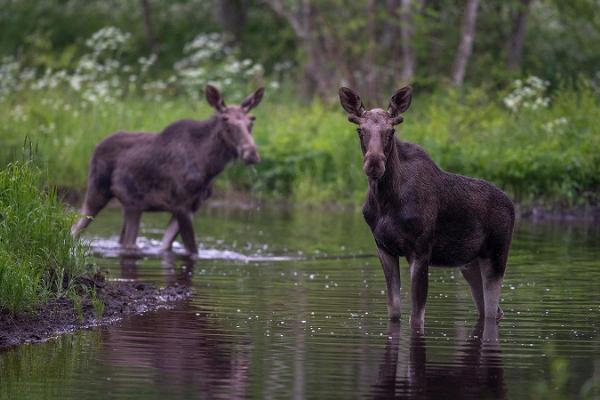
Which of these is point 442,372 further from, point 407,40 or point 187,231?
point 407,40

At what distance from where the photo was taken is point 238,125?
1831 cm

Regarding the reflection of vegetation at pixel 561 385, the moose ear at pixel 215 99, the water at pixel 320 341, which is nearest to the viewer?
the reflection of vegetation at pixel 561 385

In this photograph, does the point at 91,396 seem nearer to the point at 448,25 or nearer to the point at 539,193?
the point at 539,193

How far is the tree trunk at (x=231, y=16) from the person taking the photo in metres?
43.3

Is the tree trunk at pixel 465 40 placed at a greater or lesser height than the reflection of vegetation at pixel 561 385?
greater

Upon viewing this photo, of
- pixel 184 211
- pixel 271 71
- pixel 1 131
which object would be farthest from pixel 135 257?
→ pixel 271 71

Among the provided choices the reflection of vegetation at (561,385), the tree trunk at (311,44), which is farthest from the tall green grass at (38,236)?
the tree trunk at (311,44)

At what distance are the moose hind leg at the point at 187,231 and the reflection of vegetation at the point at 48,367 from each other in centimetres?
674

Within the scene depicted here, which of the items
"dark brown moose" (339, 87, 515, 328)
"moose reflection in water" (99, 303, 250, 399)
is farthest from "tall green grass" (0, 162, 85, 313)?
"dark brown moose" (339, 87, 515, 328)

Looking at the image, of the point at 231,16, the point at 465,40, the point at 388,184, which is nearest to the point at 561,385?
the point at 388,184

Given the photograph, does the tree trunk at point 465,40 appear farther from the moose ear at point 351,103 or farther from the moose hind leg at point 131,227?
the moose ear at point 351,103

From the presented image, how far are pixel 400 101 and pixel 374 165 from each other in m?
0.98

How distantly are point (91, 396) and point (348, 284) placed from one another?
6.59m

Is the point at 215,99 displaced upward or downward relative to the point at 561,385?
upward
